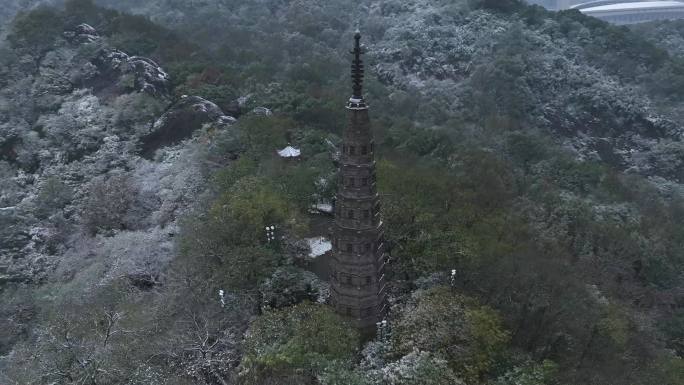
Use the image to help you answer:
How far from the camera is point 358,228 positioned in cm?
2472

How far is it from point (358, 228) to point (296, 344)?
612cm

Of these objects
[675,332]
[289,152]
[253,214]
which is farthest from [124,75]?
[675,332]

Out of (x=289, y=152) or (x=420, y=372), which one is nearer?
(x=420, y=372)

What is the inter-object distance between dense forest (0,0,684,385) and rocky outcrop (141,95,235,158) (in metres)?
0.23

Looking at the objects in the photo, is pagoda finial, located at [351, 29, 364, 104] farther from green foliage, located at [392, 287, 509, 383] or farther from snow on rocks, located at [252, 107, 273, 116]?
snow on rocks, located at [252, 107, 273, 116]

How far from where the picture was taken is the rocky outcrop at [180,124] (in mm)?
53906

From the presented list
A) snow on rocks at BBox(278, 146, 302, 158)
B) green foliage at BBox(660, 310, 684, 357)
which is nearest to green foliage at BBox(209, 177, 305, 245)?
snow on rocks at BBox(278, 146, 302, 158)

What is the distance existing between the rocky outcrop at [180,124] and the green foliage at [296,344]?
103ft

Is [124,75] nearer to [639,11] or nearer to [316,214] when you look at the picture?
[316,214]

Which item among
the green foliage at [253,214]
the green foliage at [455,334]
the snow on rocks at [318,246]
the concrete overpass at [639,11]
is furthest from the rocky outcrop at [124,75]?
the concrete overpass at [639,11]

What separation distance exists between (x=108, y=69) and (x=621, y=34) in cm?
8396

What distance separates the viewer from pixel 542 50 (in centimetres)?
8838

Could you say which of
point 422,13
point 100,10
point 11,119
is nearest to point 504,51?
point 422,13

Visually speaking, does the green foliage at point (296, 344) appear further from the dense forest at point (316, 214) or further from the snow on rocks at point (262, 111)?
the snow on rocks at point (262, 111)
